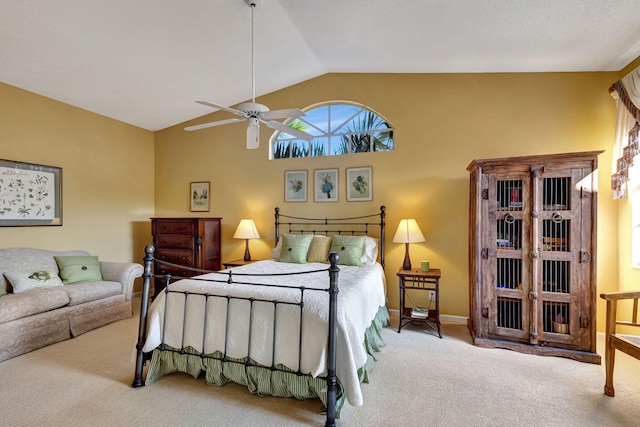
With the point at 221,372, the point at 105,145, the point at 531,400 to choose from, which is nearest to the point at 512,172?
the point at 531,400

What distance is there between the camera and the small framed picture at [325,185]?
449 cm

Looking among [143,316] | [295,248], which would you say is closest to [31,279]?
[143,316]

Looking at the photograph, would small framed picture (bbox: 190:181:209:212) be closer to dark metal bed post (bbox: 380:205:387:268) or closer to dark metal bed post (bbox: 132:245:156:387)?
dark metal bed post (bbox: 132:245:156:387)

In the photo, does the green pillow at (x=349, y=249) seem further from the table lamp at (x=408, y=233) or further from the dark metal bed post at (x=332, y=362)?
the dark metal bed post at (x=332, y=362)

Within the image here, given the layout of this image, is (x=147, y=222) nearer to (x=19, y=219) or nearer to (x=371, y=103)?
(x=19, y=219)

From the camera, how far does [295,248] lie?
403 cm

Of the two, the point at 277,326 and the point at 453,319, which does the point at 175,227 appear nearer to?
the point at 277,326

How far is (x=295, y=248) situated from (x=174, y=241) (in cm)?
207

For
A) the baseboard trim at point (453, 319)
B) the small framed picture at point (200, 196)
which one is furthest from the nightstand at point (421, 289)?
the small framed picture at point (200, 196)

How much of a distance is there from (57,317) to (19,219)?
4.88ft

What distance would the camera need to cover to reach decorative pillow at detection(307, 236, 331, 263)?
401 centimetres

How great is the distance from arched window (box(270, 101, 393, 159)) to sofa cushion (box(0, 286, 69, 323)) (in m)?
3.23

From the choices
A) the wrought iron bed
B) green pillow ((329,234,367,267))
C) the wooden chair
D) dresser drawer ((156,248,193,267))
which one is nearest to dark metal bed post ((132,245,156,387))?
the wrought iron bed

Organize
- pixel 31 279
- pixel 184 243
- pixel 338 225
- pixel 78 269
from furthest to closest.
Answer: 1. pixel 184 243
2. pixel 338 225
3. pixel 78 269
4. pixel 31 279
